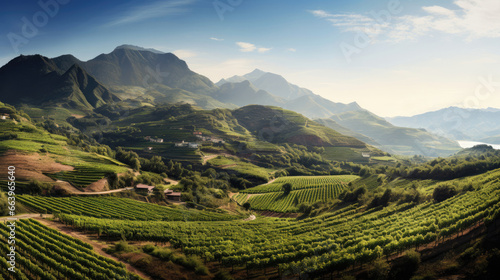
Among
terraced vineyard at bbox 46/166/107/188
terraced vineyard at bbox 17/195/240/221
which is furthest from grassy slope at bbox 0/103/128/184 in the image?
terraced vineyard at bbox 17/195/240/221

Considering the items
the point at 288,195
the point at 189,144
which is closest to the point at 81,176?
the point at 288,195

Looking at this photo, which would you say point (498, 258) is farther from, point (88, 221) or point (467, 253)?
point (88, 221)

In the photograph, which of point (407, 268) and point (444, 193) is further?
point (444, 193)

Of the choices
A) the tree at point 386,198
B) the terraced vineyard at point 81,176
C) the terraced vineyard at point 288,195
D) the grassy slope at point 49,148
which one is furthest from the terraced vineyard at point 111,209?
the tree at point 386,198

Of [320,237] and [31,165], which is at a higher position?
[31,165]

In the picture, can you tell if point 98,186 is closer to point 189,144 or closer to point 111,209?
point 111,209

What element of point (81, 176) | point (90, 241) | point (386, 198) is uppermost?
point (386, 198)

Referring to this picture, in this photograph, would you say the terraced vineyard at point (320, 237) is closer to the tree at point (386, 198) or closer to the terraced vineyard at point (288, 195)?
the tree at point (386, 198)

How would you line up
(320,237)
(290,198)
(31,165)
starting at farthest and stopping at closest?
(290,198), (31,165), (320,237)

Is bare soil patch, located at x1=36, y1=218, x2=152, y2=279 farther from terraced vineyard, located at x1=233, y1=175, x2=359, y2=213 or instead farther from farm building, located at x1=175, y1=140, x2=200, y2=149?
farm building, located at x1=175, y1=140, x2=200, y2=149
